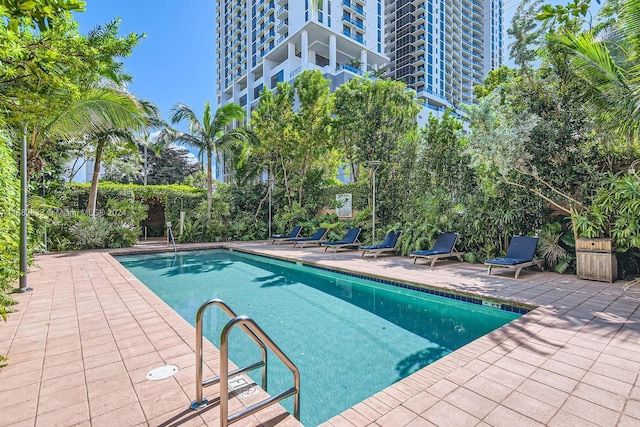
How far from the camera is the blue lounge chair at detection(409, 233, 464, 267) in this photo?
28.3 ft

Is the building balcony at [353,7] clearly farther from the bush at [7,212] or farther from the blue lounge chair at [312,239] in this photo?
the bush at [7,212]

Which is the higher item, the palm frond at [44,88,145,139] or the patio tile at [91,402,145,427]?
the palm frond at [44,88,145,139]

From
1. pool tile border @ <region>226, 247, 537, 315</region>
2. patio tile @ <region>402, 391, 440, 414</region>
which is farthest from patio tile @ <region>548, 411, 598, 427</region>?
pool tile border @ <region>226, 247, 537, 315</region>

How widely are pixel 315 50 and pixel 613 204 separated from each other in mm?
38798

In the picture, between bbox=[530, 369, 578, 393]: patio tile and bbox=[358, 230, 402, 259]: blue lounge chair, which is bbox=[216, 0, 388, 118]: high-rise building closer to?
bbox=[358, 230, 402, 259]: blue lounge chair

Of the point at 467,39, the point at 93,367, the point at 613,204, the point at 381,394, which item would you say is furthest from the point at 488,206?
the point at 467,39

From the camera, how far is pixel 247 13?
48875 millimetres

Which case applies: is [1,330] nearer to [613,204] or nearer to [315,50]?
[613,204]

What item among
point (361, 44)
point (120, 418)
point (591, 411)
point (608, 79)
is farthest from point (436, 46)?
point (120, 418)

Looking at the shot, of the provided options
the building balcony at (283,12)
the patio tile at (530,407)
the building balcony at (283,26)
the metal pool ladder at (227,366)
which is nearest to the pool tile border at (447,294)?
the patio tile at (530,407)

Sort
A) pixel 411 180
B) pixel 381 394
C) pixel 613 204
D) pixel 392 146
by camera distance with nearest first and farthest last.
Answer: pixel 381 394, pixel 613 204, pixel 411 180, pixel 392 146

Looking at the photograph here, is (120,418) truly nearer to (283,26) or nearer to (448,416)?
(448,416)

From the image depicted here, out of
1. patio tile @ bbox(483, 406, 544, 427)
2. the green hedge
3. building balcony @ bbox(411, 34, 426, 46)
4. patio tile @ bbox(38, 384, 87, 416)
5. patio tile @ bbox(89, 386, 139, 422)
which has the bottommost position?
patio tile @ bbox(483, 406, 544, 427)

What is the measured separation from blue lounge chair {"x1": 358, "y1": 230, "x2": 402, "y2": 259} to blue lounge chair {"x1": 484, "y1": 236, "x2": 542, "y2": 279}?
362cm
